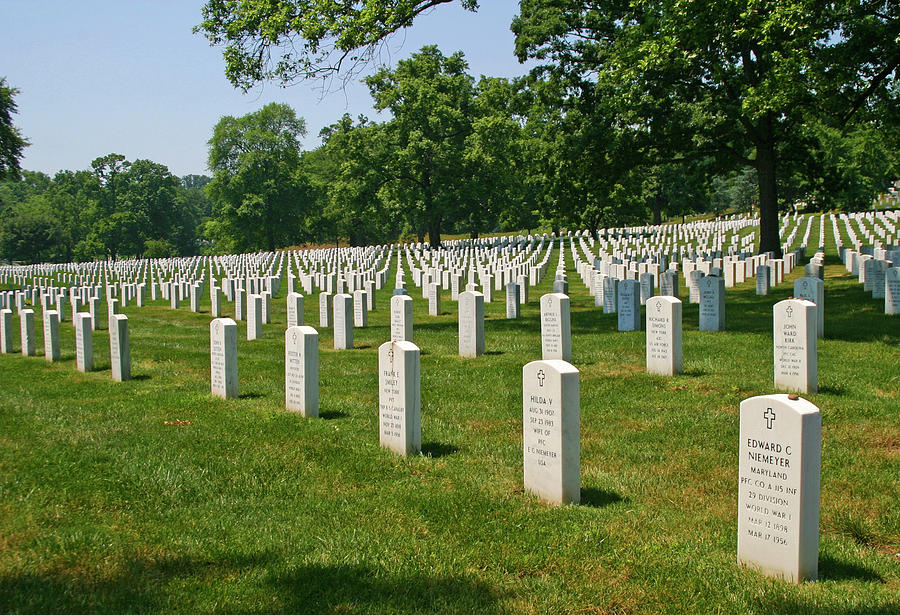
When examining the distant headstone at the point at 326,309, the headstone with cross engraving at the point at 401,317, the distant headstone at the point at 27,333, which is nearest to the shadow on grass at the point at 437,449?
the headstone with cross engraving at the point at 401,317

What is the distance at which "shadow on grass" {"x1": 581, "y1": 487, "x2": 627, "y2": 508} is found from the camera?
5.75 meters

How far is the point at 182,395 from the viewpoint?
9977mm

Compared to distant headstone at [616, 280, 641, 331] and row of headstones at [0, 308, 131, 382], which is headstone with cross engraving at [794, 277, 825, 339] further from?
row of headstones at [0, 308, 131, 382]

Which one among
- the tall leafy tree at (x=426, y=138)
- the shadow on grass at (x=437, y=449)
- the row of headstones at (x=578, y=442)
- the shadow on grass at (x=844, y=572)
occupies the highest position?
the tall leafy tree at (x=426, y=138)

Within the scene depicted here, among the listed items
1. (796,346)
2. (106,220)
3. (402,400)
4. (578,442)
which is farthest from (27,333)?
(106,220)

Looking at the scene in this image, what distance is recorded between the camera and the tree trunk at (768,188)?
26750 millimetres

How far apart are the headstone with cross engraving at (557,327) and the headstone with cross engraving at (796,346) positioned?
10.3 ft

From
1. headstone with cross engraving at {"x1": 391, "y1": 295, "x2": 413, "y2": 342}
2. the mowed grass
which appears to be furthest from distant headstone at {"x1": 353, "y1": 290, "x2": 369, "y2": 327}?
the mowed grass

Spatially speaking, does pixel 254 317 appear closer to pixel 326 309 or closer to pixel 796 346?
pixel 326 309

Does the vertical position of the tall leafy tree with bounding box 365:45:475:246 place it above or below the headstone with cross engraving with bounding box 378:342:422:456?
above

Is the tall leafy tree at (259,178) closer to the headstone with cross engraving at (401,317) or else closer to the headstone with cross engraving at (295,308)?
the headstone with cross engraving at (295,308)

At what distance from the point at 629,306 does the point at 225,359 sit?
774 cm

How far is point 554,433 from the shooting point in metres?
5.76

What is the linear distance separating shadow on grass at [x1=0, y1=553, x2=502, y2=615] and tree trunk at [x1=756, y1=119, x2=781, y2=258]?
25.4 m
